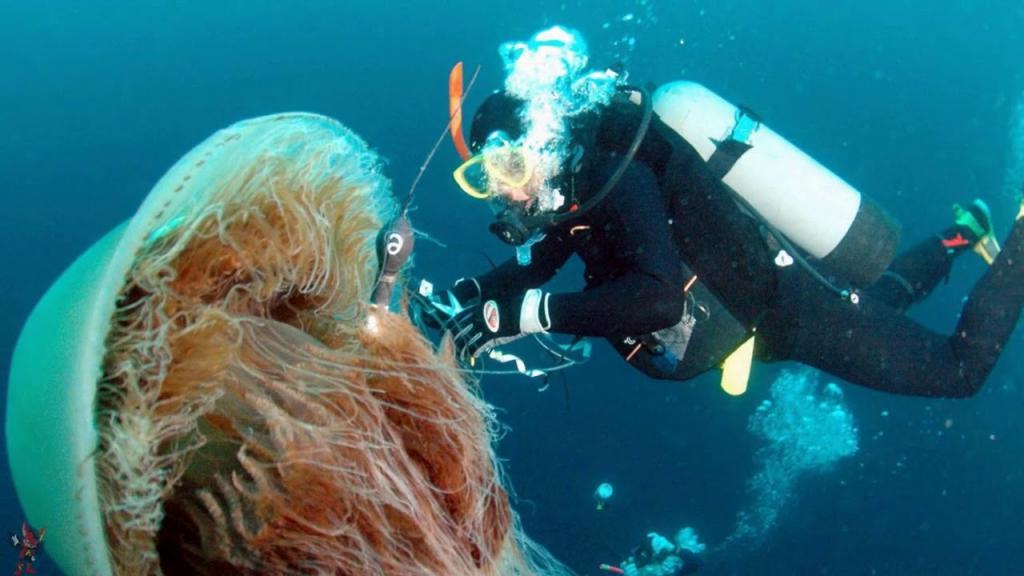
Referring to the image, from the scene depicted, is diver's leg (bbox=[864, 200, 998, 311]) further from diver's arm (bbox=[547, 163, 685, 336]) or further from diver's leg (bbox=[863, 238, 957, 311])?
diver's arm (bbox=[547, 163, 685, 336])

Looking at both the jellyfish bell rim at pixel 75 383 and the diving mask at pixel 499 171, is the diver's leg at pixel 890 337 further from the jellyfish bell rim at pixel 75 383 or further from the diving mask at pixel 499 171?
the jellyfish bell rim at pixel 75 383

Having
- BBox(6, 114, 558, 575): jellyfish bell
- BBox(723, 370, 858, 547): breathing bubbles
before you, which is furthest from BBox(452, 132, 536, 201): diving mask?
BBox(723, 370, 858, 547): breathing bubbles

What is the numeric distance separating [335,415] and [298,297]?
741 millimetres

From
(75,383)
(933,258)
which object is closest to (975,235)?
(933,258)

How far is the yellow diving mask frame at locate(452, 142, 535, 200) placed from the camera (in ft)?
13.8

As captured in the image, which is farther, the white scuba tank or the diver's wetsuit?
the white scuba tank

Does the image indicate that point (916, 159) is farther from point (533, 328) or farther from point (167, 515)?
point (167, 515)

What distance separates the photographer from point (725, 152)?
16.6 feet

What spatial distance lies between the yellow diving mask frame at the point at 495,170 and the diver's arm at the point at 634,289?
0.57m

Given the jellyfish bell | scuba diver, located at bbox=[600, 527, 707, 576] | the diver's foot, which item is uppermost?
the jellyfish bell

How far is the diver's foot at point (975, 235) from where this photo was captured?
6.84 metres

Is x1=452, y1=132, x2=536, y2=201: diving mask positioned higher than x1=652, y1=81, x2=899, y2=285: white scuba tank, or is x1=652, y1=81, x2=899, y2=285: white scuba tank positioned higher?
x1=452, y1=132, x2=536, y2=201: diving mask

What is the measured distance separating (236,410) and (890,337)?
488 cm

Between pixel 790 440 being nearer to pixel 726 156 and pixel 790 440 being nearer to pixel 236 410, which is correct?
pixel 726 156
